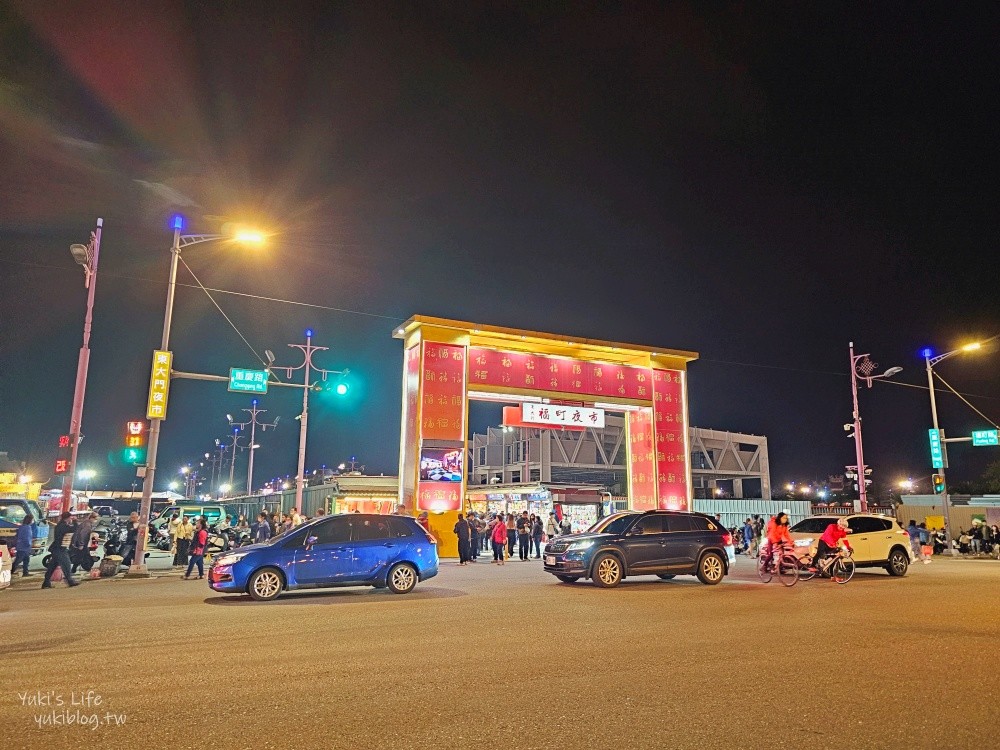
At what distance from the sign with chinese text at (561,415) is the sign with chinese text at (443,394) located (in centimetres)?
325

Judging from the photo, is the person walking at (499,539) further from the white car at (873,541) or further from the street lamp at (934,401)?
the street lamp at (934,401)

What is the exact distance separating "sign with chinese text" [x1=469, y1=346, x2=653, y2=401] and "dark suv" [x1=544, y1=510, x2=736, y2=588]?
42.0 feet

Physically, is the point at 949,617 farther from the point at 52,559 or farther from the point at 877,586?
the point at 52,559

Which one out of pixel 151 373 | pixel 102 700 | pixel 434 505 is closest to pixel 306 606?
pixel 102 700

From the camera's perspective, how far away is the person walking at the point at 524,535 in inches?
955

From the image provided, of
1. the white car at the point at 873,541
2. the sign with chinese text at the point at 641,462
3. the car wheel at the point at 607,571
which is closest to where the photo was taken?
the car wheel at the point at 607,571

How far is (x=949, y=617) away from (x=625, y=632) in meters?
5.19

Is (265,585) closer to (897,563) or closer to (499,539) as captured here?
(499,539)

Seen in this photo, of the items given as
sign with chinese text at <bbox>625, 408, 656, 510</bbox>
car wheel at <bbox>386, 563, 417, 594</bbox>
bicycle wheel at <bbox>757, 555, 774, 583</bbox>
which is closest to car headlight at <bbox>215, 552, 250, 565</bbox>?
car wheel at <bbox>386, 563, 417, 594</bbox>

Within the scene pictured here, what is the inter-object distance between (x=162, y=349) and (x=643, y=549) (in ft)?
46.4

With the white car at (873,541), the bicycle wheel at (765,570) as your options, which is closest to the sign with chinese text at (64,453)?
the bicycle wheel at (765,570)

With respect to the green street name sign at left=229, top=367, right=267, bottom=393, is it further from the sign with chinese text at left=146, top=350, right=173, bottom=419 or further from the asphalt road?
the asphalt road

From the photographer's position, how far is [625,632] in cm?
842

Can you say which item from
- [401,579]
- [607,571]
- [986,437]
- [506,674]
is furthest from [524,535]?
[986,437]
